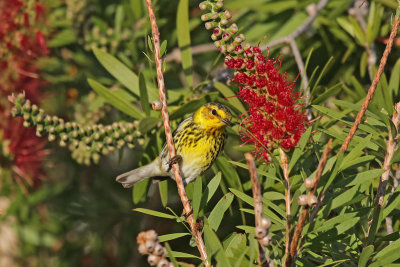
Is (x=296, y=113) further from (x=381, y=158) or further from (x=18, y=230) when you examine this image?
(x=18, y=230)

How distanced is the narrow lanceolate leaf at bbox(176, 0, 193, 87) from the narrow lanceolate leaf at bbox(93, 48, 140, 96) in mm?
176

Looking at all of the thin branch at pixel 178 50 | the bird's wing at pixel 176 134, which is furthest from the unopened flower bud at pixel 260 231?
the thin branch at pixel 178 50

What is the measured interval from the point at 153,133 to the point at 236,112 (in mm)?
299

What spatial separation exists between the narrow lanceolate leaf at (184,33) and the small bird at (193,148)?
15 centimetres

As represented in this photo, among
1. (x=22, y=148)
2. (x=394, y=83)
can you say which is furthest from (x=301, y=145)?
(x=22, y=148)

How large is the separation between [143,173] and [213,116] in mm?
311

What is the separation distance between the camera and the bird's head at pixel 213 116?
1544 millimetres

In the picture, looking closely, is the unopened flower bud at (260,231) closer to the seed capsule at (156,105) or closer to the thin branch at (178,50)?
the seed capsule at (156,105)

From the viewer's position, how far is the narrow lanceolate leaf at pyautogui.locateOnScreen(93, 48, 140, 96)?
156cm

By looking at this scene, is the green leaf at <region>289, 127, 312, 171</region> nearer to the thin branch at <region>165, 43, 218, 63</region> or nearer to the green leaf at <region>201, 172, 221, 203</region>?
the green leaf at <region>201, 172, 221, 203</region>

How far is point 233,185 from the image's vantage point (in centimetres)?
136

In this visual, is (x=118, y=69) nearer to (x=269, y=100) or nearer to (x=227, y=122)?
(x=227, y=122)

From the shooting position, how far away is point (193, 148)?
184 cm

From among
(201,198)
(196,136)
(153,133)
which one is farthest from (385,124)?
(196,136)
